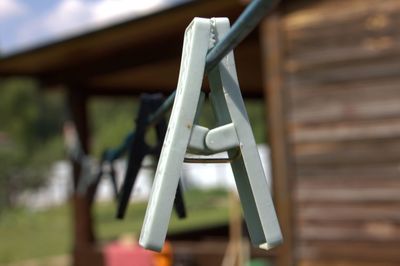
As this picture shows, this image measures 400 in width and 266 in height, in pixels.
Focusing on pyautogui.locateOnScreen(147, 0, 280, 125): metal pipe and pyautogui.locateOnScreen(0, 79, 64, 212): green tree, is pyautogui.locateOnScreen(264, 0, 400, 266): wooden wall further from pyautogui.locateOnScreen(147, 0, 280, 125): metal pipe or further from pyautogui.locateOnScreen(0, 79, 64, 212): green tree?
pyautogui.locateOnScreen(0, 79, 64, 212): green tree

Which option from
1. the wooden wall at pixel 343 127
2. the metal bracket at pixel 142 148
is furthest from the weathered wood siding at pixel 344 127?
the metal bracket at pixel 142 148

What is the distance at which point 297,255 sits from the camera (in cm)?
500

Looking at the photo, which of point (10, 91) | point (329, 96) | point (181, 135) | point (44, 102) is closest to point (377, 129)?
point (329, 96)

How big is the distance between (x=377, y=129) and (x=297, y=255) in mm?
979

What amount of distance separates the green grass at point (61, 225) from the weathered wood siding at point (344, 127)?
6579 mm

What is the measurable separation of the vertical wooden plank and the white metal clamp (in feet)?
12.1

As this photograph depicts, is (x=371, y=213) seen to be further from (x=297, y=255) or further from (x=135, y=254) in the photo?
(x=135, y=254)

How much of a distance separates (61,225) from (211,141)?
2020cm

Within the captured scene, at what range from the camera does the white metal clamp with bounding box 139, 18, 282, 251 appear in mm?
1263

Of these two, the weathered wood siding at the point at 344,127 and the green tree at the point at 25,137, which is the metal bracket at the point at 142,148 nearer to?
the weathered wood siding at the point at 344,127

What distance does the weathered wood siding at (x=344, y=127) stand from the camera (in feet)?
15.3

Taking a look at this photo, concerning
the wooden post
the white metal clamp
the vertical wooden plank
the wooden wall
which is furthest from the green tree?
the white metal clamp

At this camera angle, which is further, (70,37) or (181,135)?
(70,37)

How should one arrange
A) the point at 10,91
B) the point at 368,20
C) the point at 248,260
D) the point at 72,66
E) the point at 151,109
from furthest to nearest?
1. the point at 10,91
2. the point at 72,66
3. the point at 248,260
4. the point at 368,20
5. the point at 151,109
